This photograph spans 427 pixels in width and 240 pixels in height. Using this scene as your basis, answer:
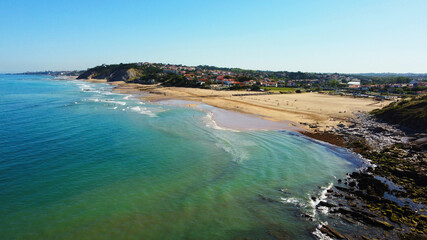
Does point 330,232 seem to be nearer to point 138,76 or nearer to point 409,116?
point 409,116

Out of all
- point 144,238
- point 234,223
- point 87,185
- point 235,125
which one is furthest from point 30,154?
point 235,125

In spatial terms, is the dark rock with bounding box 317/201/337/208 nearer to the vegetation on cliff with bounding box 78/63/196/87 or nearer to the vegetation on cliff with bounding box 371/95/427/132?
the vegetation on cliff with bounding box 371/95/427/132

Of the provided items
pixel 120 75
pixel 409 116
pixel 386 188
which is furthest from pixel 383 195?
pixel 120 75

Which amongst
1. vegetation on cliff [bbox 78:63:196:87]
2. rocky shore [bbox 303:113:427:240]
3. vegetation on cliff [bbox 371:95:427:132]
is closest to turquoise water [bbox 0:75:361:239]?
rocky shore [bbox 303:113:427:240]

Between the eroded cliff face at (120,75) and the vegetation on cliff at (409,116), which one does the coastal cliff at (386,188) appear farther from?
the eroded cliff face at (120,75)

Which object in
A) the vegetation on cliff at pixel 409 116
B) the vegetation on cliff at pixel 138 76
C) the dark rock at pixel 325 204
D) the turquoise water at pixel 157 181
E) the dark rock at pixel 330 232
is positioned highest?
the vegetation on cliff at pixel 138 76

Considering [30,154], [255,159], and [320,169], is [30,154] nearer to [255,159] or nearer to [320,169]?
[255,159]

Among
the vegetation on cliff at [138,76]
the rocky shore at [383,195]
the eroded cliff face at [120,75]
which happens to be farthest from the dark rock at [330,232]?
the eroded cliff face at [120,75]
